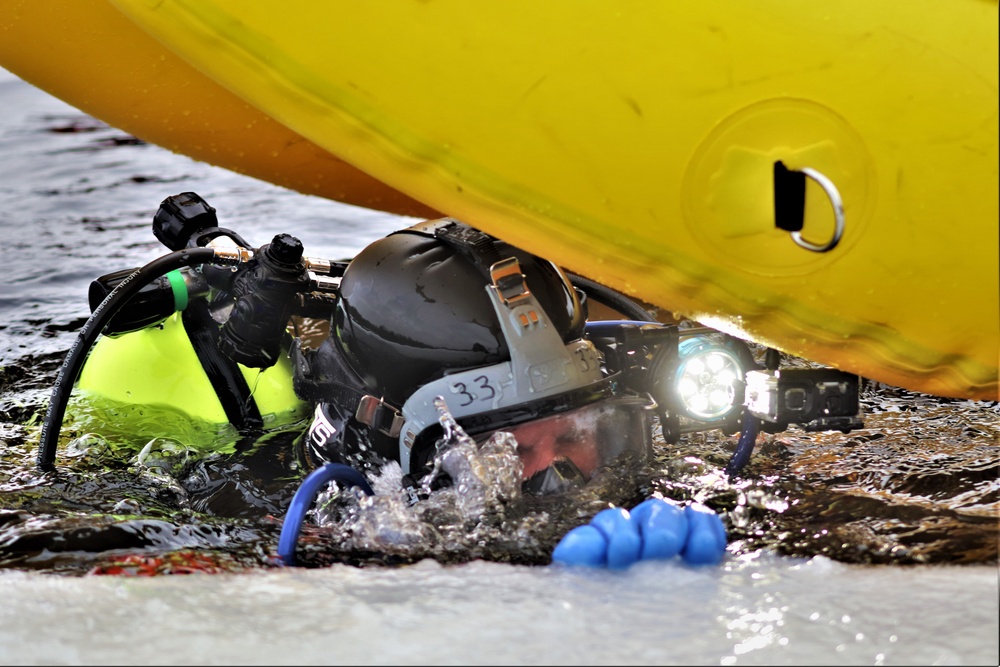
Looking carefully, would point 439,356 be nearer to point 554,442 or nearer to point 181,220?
point 554,442

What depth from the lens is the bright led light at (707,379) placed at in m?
2.06

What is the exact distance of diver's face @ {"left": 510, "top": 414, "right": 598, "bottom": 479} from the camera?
197 cm

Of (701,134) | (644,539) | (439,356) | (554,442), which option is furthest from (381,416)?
(701,134)

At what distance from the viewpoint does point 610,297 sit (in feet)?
8.11

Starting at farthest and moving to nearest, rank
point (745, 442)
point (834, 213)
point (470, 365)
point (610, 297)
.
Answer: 1. point (610, 297)
2. point (745, 442)
3. point (470, 365)
4. point (834, 213)

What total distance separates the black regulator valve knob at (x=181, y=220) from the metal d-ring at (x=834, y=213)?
5.18ft

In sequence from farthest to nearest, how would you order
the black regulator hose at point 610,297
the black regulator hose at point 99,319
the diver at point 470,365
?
the black regulator hose at point 610,297, the black regulator hose at point 99,319, the diver at point 470,365

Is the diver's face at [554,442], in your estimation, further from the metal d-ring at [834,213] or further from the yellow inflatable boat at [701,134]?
the metal d-ring at [834,213]

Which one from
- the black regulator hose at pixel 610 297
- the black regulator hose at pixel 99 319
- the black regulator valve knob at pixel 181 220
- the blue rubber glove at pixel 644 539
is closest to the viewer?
the blue rubber glove at pixel 644 539

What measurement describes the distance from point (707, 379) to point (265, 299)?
3.07 feet

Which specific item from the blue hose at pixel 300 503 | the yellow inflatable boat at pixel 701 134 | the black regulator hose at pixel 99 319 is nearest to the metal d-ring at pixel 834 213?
the yellow inflatable boat at pixel 701 134

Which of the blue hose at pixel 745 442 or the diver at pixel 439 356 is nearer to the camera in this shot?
the diver at pixel 439 356

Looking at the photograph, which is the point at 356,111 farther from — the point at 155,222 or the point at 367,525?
the point at 155,222

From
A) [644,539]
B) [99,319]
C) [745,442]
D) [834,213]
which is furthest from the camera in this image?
[99,319]
